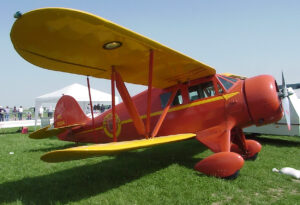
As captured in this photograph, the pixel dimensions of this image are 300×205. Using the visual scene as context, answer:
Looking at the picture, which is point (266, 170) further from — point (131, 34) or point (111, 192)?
point (131, 34)

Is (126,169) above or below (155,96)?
below

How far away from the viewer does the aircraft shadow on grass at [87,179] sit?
3861 millimetres

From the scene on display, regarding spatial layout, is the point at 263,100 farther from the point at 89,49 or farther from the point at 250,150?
the point at 89,49

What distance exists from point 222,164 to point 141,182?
1558 millimetres

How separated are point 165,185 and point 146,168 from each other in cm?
122

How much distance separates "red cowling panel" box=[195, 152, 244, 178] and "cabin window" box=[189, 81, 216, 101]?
1623 mm

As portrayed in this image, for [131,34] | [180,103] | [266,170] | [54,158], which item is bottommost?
[266,170]

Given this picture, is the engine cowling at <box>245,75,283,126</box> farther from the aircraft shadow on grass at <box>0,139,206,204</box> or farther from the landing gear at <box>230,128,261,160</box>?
the aircraft shadow on grass at <box>0,139,206,204</box>

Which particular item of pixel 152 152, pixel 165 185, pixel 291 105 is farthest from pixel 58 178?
pixel 291 105

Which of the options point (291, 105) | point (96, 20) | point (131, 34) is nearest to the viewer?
point (96, 20)

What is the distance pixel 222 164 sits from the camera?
4.36 metres

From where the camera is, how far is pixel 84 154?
304 centimetres

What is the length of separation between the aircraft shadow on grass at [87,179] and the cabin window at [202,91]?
1.64 meters

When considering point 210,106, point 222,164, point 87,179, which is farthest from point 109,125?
point 222,164
